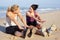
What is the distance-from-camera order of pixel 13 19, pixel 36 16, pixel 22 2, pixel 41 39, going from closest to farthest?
pixel 41 39, pixel 13 19, pixel 36 16, pixel 22 2

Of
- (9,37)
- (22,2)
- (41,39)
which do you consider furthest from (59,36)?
(22,2)

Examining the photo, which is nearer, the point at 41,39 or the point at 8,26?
the point at 41,39

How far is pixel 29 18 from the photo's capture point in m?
7.78

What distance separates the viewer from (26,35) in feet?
22.8

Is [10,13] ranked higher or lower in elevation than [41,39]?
higher

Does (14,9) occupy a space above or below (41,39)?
above

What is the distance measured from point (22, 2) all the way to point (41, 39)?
2478 cm

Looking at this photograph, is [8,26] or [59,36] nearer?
[59,36]

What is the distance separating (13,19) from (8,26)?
0.39 meters

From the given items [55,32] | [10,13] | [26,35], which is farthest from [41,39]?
[10,13]

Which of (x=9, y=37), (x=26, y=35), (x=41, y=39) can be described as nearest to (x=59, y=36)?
(x=41, y=39)

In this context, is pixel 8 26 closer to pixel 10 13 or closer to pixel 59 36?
pixel 10 13

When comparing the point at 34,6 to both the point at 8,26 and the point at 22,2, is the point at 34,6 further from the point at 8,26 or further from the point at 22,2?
the point at 22,2

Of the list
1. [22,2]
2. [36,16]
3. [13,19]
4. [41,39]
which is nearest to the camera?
[41,39]
